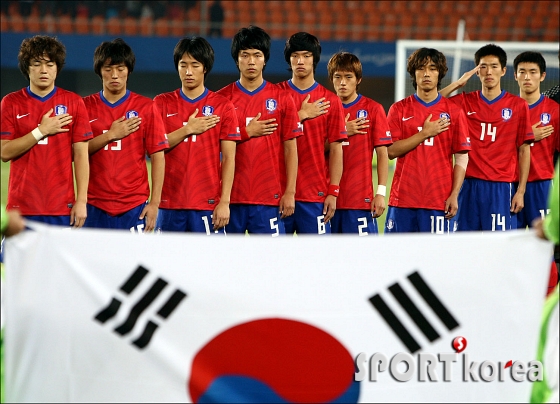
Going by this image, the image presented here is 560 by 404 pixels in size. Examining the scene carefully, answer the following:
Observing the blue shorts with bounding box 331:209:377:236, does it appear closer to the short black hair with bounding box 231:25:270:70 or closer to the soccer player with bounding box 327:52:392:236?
the soccer player with bounding box 327:52:392:236

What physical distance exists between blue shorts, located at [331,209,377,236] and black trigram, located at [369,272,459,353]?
3.05 meters

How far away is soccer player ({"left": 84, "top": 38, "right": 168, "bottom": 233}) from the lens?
5465mm

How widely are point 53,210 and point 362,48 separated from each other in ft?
53.3

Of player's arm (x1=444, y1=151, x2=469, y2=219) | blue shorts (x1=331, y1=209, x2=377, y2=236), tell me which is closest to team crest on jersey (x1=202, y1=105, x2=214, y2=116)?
blue shorts (x1=331, y1=209, x2=377, y2=236)

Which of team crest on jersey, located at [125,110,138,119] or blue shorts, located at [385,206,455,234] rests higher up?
team crest on jersey, located at [125,110,138,119]

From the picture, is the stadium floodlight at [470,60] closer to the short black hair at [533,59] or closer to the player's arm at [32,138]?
the short black hair at [533,59]

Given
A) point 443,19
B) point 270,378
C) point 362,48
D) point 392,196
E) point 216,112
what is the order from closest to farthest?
point 270,378, point 216,112, point 392,196, point 362,48, point 443,19

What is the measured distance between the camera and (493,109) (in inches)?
262

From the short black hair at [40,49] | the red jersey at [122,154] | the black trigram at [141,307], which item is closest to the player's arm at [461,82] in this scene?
the red jersey at [122,154]

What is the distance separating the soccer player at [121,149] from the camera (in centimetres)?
546

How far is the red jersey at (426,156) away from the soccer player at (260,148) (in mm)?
908

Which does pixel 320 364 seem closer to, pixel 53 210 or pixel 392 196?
pixel 53 210

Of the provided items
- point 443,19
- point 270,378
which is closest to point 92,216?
point 270,378

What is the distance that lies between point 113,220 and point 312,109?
160 cm
